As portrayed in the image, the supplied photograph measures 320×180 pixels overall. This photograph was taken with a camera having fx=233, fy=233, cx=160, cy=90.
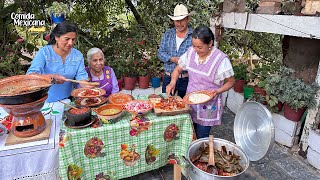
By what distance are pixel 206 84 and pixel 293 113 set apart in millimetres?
1774

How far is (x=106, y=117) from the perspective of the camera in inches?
85.7

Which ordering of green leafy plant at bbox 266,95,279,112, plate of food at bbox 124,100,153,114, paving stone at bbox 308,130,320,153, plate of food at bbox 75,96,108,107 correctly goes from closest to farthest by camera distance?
plate of food at bbox 124,100,153,114
plate of food at bbox 75,96,108,107
paving stone at bbox 308,130,320,153
green leafy plant at bbox 266,95,279,112

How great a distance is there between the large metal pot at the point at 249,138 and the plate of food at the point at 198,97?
1.28ft

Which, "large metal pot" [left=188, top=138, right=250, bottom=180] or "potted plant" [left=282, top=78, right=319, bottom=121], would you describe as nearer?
"large metal pot" [left=188, top=138, right=250, bottom=180]

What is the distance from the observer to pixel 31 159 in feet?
6.23

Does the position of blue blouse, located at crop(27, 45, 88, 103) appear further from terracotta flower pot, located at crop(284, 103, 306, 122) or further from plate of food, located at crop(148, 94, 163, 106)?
terracotta flower pot, located at crop(284, 103, 306, 122)

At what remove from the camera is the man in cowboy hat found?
3332 mm

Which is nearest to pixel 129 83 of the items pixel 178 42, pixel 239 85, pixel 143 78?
pixel 143 78

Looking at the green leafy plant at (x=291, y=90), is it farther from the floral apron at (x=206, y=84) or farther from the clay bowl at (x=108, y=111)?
the clay bowl at (x=108, y=111)

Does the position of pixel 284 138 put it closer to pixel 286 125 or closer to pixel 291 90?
pixel 286 125

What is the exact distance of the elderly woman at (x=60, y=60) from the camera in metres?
2.49

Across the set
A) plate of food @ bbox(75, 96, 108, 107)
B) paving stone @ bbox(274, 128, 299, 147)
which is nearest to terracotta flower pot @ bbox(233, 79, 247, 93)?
paving stone @ bbox(274, 128, 299, 147)

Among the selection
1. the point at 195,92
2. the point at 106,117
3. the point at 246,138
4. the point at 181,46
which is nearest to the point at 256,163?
the point at 246,138

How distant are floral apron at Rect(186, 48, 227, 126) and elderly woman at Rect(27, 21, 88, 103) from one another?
1291mm
